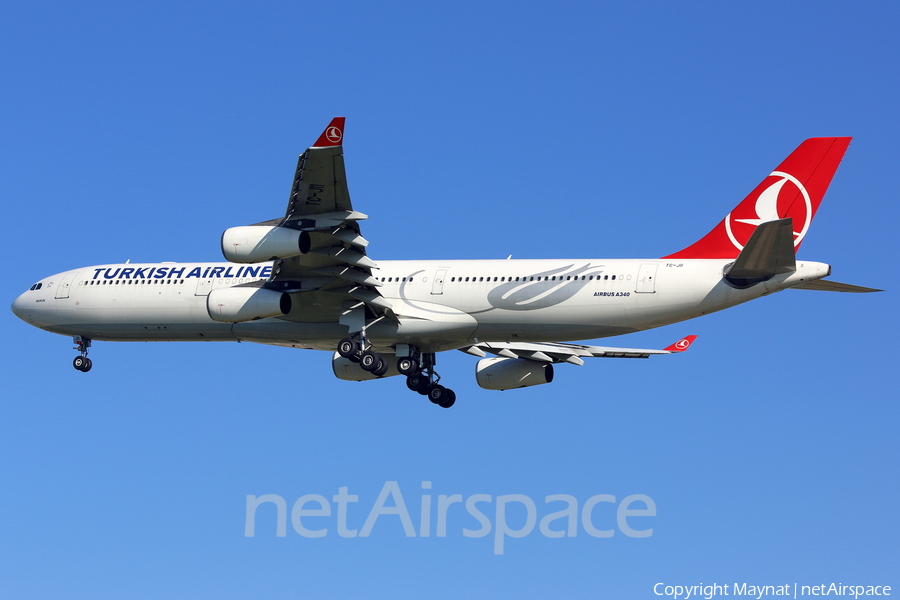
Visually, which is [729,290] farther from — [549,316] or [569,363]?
[569,363]

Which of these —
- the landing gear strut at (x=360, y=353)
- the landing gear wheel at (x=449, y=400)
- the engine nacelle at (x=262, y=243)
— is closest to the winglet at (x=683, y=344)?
the landing gear wheel at (x=449, y=400)

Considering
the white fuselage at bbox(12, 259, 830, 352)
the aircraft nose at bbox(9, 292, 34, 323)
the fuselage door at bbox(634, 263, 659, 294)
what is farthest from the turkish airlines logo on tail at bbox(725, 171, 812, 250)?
the aircraft nose at bbox(9, 292, 34, 323)

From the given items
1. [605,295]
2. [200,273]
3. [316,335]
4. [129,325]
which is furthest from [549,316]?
[129,325]

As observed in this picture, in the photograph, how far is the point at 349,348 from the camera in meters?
31.8

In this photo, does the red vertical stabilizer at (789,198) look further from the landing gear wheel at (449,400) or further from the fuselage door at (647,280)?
the landing gear wheel at (449,400)

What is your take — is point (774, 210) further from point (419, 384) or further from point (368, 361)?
point (419, 384)

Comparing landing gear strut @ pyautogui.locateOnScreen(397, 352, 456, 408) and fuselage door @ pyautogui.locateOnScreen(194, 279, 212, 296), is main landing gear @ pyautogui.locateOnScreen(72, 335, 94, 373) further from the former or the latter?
landing gear strut @ pyautogui.locateOnScreen(397, 352, 456, 408)

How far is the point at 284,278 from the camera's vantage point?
1228 inches

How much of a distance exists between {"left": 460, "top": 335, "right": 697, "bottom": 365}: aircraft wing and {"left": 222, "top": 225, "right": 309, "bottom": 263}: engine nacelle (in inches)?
403

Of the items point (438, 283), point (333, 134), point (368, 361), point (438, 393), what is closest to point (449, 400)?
point (438, 393)

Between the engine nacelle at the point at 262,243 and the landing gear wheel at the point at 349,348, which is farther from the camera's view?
the landing gear wheel at the point at 349,348

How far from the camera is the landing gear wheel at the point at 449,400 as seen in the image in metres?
35.3

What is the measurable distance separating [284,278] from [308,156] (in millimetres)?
5901

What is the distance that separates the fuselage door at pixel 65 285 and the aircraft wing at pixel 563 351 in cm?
1313
